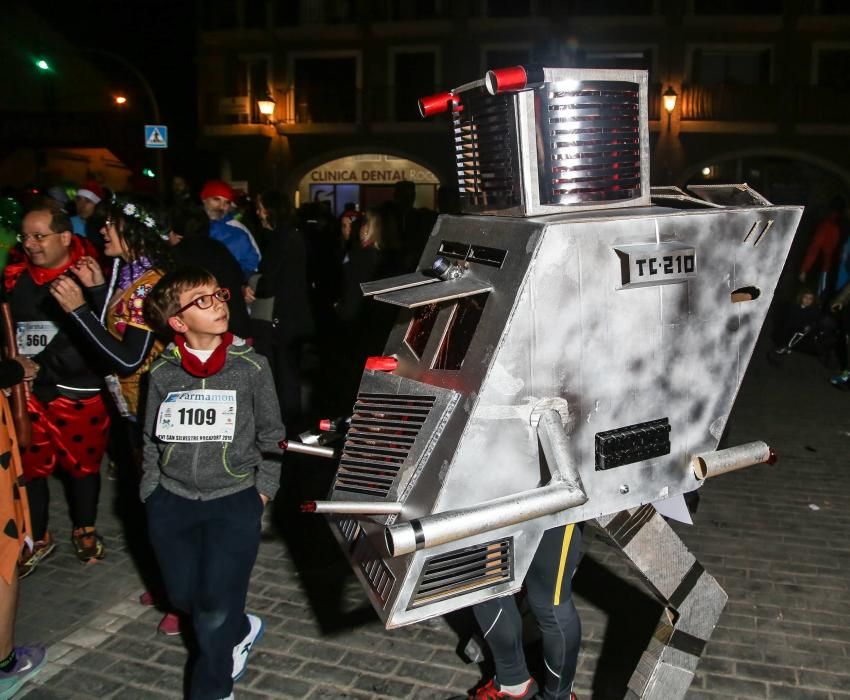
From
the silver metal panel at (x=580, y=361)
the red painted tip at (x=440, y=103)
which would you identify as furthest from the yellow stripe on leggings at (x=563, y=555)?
the red painted tip at (x=440, y=103)

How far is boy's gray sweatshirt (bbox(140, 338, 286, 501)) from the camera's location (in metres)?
3.07

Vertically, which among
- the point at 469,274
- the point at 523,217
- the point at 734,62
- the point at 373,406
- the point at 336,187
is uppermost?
the point at 734,62

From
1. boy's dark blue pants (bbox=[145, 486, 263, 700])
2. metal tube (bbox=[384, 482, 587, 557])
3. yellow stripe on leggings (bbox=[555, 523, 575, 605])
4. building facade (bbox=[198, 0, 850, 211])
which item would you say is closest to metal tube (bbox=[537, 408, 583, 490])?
metal tube (bbox=[384, 482, 587, 557])

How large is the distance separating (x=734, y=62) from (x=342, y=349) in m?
18.6

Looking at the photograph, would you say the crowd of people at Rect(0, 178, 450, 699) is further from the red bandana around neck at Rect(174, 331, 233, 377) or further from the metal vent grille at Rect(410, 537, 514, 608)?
the metal vent grille at Rect(410, 537, 514, 608)

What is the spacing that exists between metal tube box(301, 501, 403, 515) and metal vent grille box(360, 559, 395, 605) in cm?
17

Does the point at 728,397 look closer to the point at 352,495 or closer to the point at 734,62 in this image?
the point at 352,495

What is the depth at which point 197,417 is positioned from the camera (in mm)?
3045

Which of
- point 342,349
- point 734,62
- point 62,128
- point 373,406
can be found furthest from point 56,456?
point 734,62

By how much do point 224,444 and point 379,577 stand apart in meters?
1.18

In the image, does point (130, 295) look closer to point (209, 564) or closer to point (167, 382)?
point (167, 382)

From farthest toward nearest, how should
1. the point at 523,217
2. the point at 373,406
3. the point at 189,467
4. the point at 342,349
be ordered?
the point at 342,349
the point at 189,467
the point at 373,406
the point at 523,217

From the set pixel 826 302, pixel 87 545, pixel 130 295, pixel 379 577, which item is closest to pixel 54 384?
pixel 130 295

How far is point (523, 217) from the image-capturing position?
2.22 metres
